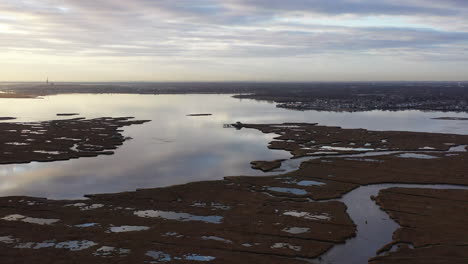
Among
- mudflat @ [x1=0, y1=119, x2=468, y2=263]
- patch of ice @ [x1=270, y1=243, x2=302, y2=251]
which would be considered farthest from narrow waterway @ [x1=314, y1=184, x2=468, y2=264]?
patch of ice @ [x1=270, y1=243, x2=302, y2=251]

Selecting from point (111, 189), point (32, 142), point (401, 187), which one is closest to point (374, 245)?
point (401, 187)

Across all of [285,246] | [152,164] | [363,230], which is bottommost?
[285,246]

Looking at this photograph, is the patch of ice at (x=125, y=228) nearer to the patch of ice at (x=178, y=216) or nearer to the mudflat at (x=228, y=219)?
the mudflat at (x=228, y=219)

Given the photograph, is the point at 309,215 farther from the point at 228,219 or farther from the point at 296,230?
the point at 228,219

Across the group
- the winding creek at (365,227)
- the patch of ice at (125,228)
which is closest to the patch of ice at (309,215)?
the winding creek at (365,227)

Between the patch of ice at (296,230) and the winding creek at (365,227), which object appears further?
the patch of ice at (296,230)

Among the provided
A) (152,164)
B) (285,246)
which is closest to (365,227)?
(285,246)

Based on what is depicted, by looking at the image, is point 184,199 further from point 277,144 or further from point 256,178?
point 277,144

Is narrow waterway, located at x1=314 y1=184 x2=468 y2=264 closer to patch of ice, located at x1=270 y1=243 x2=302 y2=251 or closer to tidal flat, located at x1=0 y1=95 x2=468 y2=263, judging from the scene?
tidal flat, located at x1=0 y1=95 x2=468 y2=263
